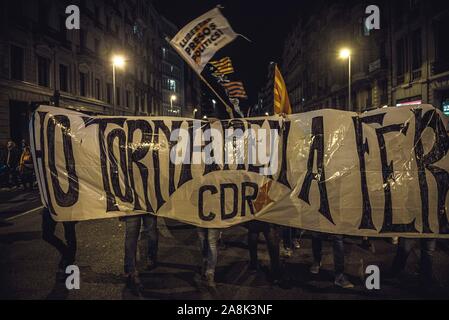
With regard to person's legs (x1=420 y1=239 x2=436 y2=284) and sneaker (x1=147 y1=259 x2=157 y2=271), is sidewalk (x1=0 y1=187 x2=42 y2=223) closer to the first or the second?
sneaker (x1=147 y1=259 x2=157 y2=271)

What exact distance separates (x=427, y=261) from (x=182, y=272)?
11.0ft

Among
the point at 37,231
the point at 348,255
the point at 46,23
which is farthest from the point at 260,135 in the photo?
the point at 46,23

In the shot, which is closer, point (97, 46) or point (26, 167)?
point (26, 167)

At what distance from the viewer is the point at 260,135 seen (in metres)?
5.16

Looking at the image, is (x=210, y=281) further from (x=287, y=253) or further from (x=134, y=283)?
(x=287, y=253)

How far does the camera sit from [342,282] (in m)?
4.69

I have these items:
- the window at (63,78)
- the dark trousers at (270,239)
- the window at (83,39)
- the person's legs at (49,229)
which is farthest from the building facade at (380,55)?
the window at (63,78)

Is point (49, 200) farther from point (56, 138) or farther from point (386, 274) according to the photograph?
point (386, 274)

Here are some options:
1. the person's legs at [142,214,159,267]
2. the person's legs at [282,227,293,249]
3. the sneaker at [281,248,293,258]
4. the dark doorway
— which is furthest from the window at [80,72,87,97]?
the sneaker at [281,248,293,258]

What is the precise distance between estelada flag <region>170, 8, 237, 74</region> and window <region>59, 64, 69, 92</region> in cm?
2540

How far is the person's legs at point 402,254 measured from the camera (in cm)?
494

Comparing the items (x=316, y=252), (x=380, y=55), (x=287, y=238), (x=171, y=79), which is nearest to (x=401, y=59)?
(x=380, y=55)

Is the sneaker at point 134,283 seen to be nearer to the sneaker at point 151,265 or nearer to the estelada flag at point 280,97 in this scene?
the sneaker at point 151,265

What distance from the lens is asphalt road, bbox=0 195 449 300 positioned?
14.6 ft
